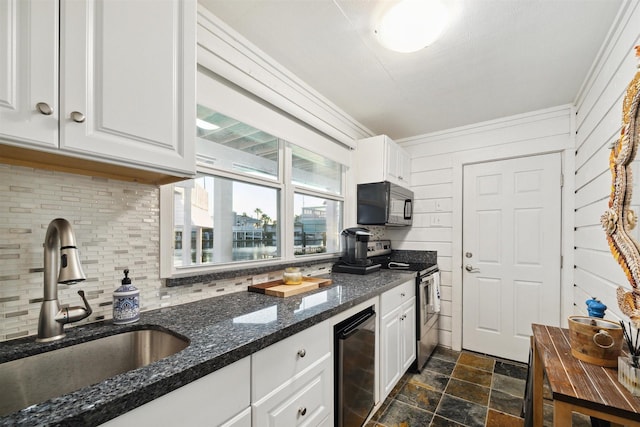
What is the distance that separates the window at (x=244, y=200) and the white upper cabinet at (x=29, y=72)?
612 millimetres

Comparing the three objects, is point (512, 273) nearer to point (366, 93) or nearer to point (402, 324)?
point (402, 324)

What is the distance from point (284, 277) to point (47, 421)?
52.8 inches

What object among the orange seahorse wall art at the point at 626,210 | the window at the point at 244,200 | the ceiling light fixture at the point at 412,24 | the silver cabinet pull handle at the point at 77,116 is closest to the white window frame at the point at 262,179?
the window at the point at 244,200

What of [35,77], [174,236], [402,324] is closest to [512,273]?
[402,324]

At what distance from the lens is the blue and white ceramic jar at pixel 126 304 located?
1.09m

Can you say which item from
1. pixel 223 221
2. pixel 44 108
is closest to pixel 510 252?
pixel 223 221

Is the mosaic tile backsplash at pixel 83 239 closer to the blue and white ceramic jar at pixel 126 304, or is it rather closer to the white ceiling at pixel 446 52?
the blue and white ceramic jar at pixel 126 304

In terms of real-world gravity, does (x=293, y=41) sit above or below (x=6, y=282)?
above

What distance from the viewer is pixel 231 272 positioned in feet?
5.28

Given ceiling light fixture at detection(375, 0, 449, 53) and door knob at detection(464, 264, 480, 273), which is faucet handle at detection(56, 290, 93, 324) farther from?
door knob at detection(464, 264, 480, 273)

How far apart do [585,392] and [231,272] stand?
62.4 inches

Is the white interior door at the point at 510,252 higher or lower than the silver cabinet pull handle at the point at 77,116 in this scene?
lower

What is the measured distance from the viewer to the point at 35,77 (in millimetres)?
742

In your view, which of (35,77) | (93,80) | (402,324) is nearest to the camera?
(35,77)
